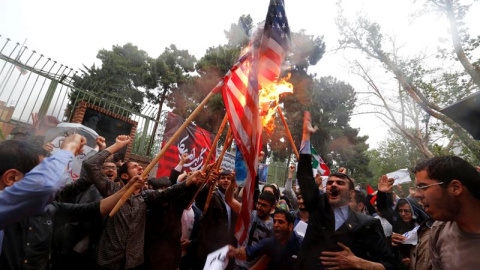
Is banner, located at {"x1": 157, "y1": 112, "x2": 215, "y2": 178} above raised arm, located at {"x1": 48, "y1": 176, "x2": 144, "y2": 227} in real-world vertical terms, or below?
above

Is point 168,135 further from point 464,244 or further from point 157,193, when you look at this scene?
point 464,244

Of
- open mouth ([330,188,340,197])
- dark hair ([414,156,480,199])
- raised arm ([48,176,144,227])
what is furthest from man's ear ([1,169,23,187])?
dark hair ([414,156,480,199])

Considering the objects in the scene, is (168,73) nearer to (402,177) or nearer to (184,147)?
(184,147)

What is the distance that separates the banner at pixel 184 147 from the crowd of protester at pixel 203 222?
3123 millimetres

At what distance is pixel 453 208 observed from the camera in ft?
6.56

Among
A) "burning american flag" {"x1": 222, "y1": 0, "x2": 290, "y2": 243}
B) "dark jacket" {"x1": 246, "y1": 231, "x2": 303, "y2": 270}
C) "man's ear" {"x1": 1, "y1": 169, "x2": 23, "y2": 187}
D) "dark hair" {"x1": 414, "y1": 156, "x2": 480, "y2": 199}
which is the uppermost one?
"burning american flag" {"x1": 222, "y1": 0, "x2": 290, "y2": 243}

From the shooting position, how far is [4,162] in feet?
5.52

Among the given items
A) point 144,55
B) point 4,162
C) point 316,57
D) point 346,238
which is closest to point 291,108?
point 316,57

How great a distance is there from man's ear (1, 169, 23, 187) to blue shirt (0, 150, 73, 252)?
204 millimetres

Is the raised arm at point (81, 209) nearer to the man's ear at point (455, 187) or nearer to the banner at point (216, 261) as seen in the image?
the banner at point (216, 261)

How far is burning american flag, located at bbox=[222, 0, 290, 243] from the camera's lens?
2.81m

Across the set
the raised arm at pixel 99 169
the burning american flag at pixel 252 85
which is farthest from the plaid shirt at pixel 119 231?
the burning american flag at pixel 252 85

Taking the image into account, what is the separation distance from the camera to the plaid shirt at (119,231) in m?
3.16

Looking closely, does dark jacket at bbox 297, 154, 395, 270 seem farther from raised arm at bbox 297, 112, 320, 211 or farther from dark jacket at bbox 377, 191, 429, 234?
dark jacket at bbox 377, 191, 429, 234
